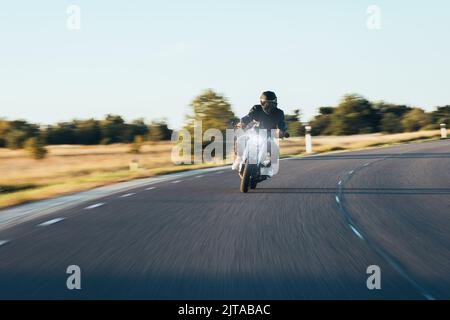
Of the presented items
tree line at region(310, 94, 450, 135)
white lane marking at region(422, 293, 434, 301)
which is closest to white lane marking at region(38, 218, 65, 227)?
white lane marking at region(422, 293, 434, 301)

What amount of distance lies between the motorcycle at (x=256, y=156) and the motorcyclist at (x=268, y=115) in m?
0.11

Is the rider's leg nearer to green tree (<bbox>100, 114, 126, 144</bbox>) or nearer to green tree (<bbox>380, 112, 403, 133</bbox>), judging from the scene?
green tree (<bbox>100, 114, 126, 144</bbox>)

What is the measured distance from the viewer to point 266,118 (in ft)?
50.3

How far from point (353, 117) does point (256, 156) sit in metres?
97.8

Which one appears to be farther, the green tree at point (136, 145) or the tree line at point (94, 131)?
the tree line at point (94, 131)

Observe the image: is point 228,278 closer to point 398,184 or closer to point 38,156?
point 398,184

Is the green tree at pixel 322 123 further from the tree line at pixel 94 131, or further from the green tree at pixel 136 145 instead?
the green tree at pixel 136 145

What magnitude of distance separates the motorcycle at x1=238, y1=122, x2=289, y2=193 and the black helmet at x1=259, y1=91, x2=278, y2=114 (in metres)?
0.40

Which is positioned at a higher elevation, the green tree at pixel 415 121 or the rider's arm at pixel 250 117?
the green tree at pixel 415 121

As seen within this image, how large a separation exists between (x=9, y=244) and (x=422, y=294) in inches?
210

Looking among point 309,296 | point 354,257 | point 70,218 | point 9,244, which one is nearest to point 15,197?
point 70,218

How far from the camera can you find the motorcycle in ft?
49.4

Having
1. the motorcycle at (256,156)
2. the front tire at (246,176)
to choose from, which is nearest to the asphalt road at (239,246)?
the front tire at (246,176)

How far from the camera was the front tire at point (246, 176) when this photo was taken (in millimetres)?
14992
